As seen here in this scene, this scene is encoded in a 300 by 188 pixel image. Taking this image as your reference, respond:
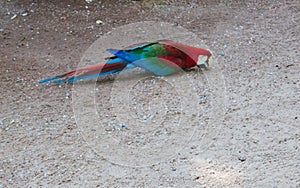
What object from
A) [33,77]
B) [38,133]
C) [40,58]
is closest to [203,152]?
[38,133]

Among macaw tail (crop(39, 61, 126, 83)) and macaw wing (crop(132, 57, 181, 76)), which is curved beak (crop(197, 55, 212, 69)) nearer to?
macaw wing (crop(132, 57, 181, 76))

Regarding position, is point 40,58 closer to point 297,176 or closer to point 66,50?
point 66,50

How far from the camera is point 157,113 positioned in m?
2.16

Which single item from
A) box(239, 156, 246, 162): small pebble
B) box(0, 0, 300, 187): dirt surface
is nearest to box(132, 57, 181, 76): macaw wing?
box(0, 0, 300, 187): dirt surface

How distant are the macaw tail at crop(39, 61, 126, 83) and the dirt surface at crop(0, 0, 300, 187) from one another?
0.04 metres

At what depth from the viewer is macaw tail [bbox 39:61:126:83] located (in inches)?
95.6

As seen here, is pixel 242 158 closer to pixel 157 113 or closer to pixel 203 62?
pixel 157 113

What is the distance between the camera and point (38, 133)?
81.2 inches

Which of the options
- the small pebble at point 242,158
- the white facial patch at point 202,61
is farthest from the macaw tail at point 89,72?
the small pebble at point 242,158

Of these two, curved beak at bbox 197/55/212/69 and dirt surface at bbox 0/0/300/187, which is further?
curved beak at bbox 197/55/212/69

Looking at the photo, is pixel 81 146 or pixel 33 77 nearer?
pixel 81 146

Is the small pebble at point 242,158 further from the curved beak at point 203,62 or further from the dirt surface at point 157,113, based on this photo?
the curved beak at point 203,62

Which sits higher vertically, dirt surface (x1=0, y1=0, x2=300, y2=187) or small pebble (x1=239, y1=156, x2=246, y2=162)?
small pebble (x1=239, y1=156, x2=246, y2=162)

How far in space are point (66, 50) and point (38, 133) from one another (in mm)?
840
